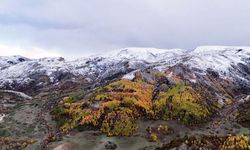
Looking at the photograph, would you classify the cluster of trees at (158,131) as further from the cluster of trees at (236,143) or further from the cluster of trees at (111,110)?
the cluster of trees at (236,143)

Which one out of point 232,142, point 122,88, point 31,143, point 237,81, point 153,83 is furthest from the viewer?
point 237,81

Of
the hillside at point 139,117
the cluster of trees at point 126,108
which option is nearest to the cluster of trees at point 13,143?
the hillside at point 139,117

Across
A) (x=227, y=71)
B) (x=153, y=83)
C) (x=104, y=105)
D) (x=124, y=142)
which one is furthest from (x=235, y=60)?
(x=124, y=142)

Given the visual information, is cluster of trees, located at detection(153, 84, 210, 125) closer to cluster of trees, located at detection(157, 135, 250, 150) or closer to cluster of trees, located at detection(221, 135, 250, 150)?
cluster of trees, located at detection(157, 135, 250, 150)

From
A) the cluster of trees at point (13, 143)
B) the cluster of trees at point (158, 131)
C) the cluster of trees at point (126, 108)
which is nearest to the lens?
the cluster of trees at point (13, 143)

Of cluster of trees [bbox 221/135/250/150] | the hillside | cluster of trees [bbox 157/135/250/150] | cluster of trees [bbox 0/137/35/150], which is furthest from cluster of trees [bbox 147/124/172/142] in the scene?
cluster of trees [bbox 0/137/35/150]

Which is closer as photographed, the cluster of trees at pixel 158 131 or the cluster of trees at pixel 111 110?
the cluster of trees at pixel 158 131

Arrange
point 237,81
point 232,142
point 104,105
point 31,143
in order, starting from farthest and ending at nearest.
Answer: point 237,81 < point 104,105 < point 31,143 < point 232,142

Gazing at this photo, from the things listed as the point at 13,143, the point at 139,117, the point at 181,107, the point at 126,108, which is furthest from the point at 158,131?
the point at 13,143

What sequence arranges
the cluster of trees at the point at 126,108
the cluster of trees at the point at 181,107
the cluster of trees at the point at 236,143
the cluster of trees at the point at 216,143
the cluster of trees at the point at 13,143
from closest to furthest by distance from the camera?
the cluster of trees at the point at 216,143
the cluster of trees at the point at 236,143
the cluster of trees at the point at 13,143
the cluster of trees at the point at 126,108
the cluster of trees at the point at 181,107

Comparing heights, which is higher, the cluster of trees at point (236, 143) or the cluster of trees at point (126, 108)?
the cluster of trees at point (126, 108)

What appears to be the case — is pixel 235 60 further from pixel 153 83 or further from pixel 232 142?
pixel 232 142
